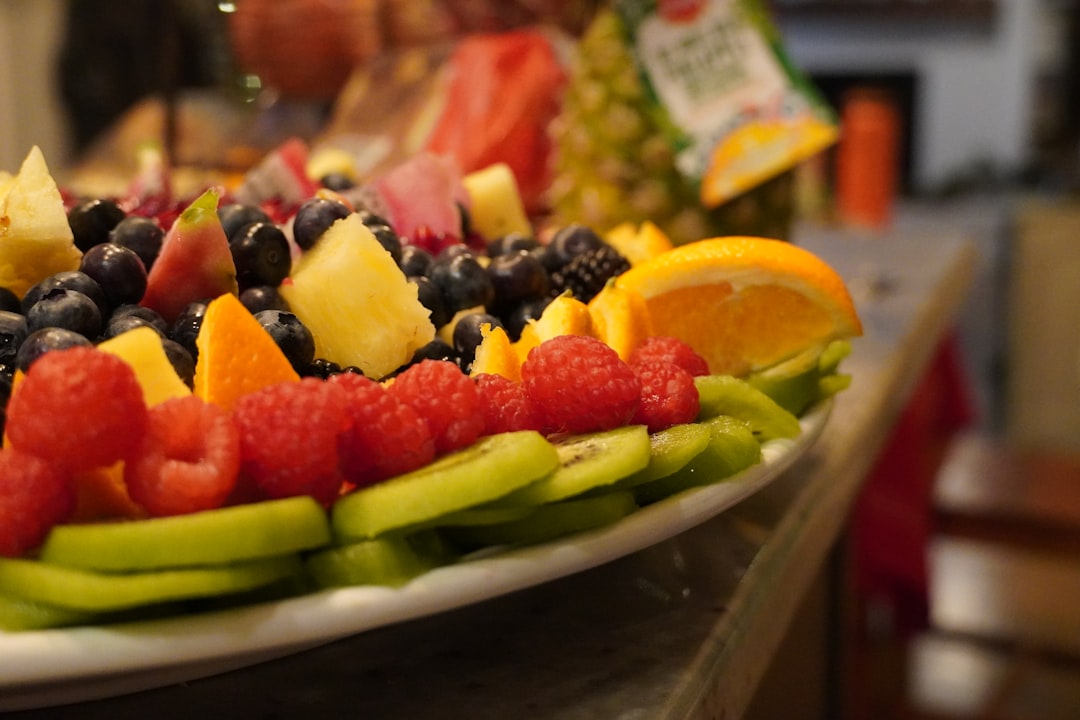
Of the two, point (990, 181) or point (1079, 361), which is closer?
point (1079, 361)

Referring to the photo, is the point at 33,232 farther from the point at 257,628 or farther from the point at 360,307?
the point at 257,628

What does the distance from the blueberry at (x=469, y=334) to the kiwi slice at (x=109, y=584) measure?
0.30m

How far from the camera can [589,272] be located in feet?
2.75

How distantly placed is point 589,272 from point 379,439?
388 mm

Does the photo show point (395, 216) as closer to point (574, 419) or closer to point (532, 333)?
point (532, 333)

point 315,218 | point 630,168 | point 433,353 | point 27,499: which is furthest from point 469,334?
point 630,168

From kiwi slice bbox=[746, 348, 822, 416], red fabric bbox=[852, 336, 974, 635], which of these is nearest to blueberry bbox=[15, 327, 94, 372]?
kiwi slice bbox=[746, 348, 822, 416]

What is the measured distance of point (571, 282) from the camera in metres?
0.85

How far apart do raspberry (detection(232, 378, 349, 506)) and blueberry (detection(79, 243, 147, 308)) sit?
22cm

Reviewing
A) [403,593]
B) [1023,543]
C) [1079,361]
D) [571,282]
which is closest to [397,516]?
[403,593]

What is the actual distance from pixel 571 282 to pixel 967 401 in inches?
71.5

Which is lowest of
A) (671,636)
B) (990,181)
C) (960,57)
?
(990,181)

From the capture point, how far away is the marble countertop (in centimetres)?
51

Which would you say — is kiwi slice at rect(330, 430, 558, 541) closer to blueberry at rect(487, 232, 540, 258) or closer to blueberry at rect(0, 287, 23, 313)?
blueberry at rect(0, 287, 23, 313)
